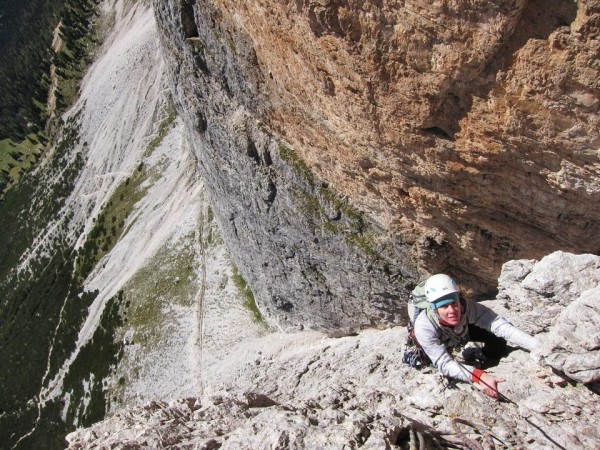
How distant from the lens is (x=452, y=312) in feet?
31.8

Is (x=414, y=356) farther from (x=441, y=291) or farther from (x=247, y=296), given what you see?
(x=247, y=296)

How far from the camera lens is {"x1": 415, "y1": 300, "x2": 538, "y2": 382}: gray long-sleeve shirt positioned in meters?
10.1

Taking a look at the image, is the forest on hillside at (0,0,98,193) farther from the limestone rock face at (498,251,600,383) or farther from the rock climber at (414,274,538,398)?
the rock climber at (414,274,538,398)

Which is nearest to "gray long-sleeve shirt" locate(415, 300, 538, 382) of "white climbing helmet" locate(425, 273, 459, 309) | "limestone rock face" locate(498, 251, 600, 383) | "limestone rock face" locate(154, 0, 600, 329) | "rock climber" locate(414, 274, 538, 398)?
"rock climber" locate(414, 274, 538, 398)

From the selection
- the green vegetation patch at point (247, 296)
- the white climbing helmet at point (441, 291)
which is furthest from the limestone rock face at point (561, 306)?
the green vegetation patch at point (247, 296)

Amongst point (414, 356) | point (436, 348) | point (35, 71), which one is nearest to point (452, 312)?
point (436, 348)

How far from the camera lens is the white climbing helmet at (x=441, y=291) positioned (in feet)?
31.7

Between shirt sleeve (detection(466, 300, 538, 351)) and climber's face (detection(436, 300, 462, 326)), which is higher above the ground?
climber's face (detection(436, 300, 462, 326))

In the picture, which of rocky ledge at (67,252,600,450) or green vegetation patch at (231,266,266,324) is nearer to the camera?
rocky ledge at (67,252,600,450)

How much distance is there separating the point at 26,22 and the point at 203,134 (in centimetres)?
11760

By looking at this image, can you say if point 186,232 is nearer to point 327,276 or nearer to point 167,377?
point 167,377

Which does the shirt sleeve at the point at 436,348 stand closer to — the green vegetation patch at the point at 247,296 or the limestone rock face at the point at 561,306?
the limestone rock face at the point at 561,306

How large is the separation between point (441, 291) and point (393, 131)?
29.4 ft

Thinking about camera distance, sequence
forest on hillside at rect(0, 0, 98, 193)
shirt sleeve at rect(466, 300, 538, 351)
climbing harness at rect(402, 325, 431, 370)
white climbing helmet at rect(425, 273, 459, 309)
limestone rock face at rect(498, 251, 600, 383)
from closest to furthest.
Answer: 1. limestone rock face at rect(498, 251, 600, 383)
2. white climbing helmet at rect(425, 273, 459, 309)
3. shirt sleeve at rect(466, 300, 538, 351)
4. climbing harness at rect(402, 325, 431, 370)
5. forest on hillside at rect(0, 0, 98, 193)
